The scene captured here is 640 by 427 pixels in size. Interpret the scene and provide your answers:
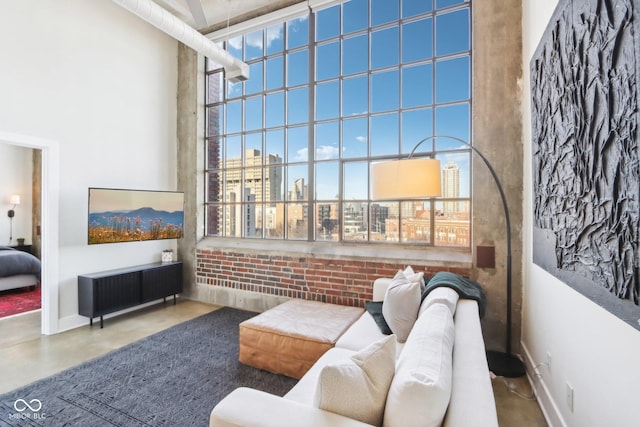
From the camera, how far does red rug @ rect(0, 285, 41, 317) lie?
3998mm

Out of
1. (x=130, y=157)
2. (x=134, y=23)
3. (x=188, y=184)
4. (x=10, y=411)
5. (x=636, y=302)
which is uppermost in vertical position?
(x=134, y=23)

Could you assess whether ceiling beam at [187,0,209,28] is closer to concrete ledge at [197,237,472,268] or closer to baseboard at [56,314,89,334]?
concrete ledge at [197,237,472,268]

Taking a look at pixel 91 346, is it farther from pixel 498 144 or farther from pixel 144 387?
pixel 498 144

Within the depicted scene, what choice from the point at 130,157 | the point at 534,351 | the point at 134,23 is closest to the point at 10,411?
the point at 130,157

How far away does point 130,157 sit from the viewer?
413 centimetres

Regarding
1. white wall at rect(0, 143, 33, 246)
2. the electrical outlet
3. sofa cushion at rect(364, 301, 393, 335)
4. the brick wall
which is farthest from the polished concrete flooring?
white wall at rect(0, 143, 33, 246)

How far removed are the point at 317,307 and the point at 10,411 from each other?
2.32 metres

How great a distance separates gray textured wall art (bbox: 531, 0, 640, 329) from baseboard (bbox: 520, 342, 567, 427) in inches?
33.3

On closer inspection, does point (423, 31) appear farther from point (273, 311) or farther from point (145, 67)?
point (145, 67)

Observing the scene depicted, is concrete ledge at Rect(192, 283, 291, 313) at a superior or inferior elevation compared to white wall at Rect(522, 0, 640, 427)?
inferior

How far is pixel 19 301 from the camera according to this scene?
4.40 meters

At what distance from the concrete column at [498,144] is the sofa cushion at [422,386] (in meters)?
1.95

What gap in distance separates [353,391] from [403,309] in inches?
44.5

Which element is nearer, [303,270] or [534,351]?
[534,351]
